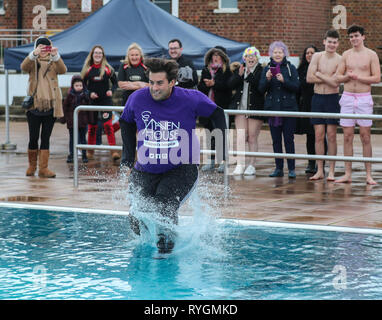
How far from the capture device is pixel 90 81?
47.4ft

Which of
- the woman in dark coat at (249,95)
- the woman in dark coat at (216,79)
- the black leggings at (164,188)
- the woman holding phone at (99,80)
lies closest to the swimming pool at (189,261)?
the black leggings at (164,188)

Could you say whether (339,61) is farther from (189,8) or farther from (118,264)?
(189,8)

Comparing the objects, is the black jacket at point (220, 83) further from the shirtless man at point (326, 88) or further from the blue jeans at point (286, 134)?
the shirtless man at point (326, 88)

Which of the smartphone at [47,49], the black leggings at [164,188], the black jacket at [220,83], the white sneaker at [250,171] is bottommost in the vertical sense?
the white sneaker at [250,171]

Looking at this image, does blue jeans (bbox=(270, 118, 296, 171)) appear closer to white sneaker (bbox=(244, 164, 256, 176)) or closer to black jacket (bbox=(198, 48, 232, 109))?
white sneaker (bbox=(244, 164, 256, 176))

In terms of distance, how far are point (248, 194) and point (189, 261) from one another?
12.9ft

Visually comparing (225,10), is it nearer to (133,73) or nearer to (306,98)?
(133,73)

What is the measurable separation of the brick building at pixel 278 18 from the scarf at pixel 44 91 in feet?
Result: 41.1

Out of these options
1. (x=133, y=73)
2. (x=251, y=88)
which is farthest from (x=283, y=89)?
(x=133, y=73)

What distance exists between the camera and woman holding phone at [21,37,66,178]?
12.3m

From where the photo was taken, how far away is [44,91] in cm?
1232

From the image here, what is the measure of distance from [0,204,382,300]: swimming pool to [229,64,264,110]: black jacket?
4148 millimetres

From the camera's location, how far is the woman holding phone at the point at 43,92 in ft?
40.4
